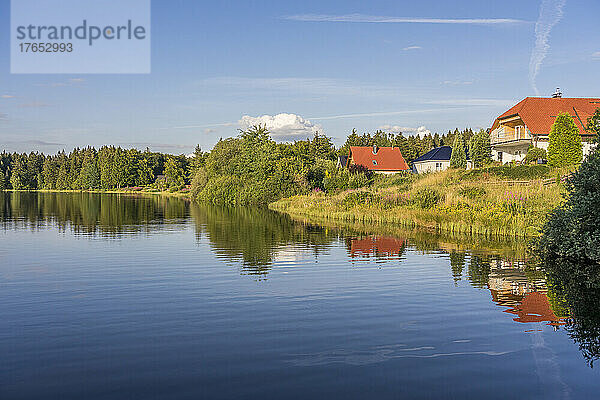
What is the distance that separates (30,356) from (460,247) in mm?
17788

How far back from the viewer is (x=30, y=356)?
882 cm

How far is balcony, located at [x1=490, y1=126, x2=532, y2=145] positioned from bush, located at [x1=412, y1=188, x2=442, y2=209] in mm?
27432

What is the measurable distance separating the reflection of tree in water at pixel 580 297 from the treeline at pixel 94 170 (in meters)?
110

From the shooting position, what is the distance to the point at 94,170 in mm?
141250

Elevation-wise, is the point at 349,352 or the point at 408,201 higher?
the point at 408,201

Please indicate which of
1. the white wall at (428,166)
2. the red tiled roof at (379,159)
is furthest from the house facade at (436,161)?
the red tiled roof at (379,159)

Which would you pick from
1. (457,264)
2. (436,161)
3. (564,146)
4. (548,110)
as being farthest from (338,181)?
(436,161)

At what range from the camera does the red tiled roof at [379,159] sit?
90.1 m

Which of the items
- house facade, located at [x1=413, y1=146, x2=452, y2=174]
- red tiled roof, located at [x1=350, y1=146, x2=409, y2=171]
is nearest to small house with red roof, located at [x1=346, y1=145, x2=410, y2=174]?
red tiled roof, located at [x1=350, y1=146, x2=409, y2=171]

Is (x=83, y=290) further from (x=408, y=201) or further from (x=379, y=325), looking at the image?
(x=408, y=201)

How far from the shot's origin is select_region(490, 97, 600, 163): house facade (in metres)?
55.5

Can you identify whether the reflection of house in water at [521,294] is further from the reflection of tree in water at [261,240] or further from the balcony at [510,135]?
the balcony at [510,135]

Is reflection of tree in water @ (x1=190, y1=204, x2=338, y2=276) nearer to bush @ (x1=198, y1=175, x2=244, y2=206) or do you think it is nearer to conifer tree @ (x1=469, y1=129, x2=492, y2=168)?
bush @ (x1=198, y1=175, x2=244, y2=206)

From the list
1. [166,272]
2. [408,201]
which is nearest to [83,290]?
[166,272]
